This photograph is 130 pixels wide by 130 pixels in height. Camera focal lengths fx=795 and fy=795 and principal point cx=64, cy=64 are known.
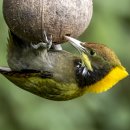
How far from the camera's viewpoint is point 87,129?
9.98 meters

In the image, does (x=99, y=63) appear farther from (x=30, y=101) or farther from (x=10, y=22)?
(x=30, y=101)

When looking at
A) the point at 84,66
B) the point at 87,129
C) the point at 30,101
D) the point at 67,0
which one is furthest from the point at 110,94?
the point at 67,0

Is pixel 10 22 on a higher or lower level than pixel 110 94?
higher

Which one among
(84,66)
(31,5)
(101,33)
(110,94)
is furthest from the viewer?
(110,94)

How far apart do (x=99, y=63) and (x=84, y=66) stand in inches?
8.4

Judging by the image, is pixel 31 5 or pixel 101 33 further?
pixel 101 33

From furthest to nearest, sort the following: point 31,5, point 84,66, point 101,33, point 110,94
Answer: point 110,94 < point 101,33 < point 84,66 < point 31,5

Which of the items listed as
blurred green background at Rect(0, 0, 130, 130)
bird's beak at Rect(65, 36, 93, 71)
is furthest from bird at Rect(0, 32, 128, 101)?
blurred green background at Rect(0, 0, 130, 130)

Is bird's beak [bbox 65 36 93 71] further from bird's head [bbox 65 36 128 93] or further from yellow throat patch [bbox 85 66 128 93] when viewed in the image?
yellow throat patch [bbox 85 66 128 93]

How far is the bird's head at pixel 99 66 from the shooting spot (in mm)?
7496

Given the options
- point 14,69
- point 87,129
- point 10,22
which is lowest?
point 87,129

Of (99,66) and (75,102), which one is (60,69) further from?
(75,102)

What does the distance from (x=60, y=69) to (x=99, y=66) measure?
0.39m

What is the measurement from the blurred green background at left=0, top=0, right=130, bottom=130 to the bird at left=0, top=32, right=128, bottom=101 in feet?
4.04
